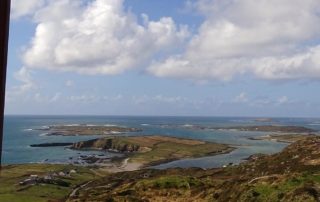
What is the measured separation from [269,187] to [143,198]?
13806 millimetres

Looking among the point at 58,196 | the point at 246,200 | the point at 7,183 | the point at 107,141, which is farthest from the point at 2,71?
the point at 107,141

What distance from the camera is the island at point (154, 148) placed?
468 ft

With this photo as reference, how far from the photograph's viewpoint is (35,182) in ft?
274

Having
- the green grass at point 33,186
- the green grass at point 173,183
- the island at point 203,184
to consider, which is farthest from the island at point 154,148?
the green grass at point 173,183

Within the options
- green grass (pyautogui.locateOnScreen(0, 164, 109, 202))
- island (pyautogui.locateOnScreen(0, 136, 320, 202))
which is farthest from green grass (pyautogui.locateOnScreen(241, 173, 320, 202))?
green grass (pyautogui.locateOnScreen(0, 164, 109, 202))

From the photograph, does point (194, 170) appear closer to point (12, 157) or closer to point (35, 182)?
point (35, 182)

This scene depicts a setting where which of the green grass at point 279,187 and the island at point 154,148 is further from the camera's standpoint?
the island at point 154,148

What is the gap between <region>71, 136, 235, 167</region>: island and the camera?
468 ft

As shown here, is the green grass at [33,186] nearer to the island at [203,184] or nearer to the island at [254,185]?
the island at [203,184]

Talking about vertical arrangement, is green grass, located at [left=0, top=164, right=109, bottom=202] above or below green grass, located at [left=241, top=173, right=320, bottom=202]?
below

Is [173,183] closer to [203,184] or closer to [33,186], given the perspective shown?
[203,184]

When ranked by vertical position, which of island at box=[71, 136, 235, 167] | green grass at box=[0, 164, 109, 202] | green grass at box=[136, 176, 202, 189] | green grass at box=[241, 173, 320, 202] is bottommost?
green grass at box=[0, 164, 109, 202]

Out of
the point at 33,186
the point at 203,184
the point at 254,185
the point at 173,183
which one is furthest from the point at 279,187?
the point at 33,186

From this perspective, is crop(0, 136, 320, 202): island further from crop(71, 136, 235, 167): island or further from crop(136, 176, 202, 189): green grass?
crop(71, 136, 235, 167): island
